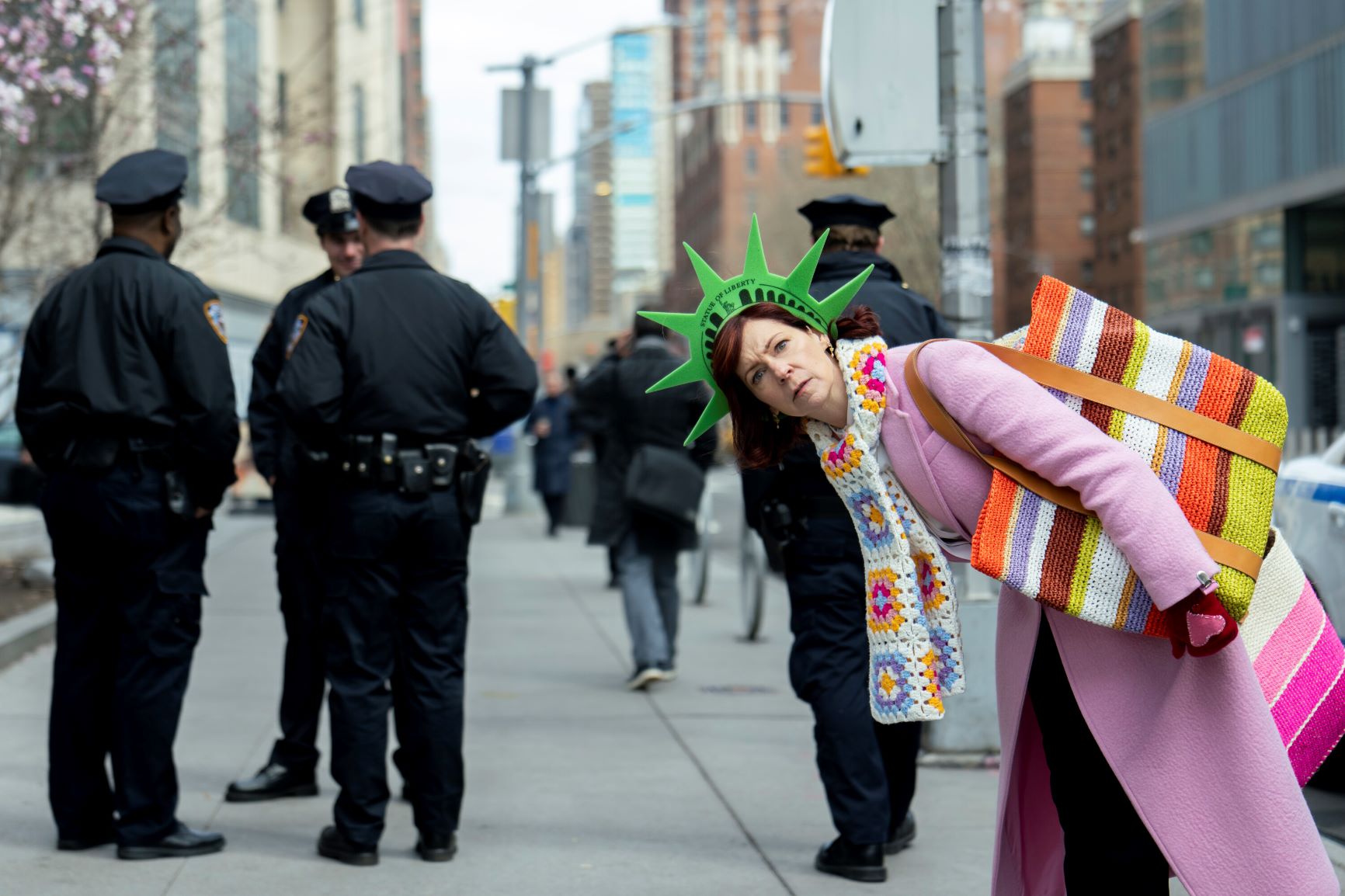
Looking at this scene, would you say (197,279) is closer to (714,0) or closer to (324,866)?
(324,866)

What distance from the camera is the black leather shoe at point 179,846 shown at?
17.0 feet

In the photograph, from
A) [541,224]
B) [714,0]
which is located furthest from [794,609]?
[714,0]

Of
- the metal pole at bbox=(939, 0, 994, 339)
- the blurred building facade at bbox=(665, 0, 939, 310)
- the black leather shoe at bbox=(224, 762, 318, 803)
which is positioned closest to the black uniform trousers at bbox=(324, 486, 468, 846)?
the black leather shoe at bbox=(224, 762, 318, 803)

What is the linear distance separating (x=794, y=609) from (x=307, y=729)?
6.30ft

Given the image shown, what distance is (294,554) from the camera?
6051 millimetres

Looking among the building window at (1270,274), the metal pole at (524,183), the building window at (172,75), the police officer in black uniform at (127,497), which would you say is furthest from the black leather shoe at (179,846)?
the building window at (1270,274)

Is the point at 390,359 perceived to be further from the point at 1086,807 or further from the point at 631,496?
the point at 631,496

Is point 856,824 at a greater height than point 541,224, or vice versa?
point 541,224

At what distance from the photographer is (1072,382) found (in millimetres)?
3121

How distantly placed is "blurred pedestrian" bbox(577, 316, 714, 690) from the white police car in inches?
114

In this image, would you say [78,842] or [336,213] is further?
[336,213]

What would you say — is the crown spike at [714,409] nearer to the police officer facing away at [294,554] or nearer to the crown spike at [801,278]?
the crown spike at [801,278]

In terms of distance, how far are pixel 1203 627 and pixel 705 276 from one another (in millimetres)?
1237

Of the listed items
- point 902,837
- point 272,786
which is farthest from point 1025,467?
point 272,786
